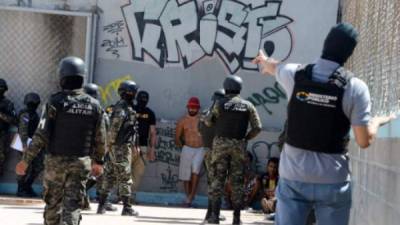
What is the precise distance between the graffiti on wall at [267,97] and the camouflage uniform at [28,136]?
410 centimetres

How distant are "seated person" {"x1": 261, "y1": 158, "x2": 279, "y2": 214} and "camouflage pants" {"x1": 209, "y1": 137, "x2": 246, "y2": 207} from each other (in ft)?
10.1

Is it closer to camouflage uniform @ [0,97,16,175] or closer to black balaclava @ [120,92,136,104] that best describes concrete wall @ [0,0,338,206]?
camouflage uniform @ [0,97,16,175]

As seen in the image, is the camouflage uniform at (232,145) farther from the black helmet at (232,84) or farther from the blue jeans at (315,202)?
the blue jeans at (315,202)

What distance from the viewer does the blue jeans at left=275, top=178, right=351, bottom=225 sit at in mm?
5312

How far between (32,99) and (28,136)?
0.71 meters

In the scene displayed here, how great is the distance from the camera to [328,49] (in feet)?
17.8

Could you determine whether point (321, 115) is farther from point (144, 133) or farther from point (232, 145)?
point (144, 133)

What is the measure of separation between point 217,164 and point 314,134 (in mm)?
7399

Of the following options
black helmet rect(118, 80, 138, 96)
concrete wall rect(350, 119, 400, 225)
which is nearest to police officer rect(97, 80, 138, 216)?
black helmet rect(118, 80, 138, 96)

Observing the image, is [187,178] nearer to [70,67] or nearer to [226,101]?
[226,101]

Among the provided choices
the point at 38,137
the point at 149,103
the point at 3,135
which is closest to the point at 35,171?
the point at 3,135

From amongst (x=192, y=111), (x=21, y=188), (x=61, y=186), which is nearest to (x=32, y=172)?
(x=21, y=188)

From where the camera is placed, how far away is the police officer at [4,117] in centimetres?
1723

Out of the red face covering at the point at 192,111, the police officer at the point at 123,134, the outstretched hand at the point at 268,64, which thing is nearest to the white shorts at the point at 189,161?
the red face covering at the point at 192,111
